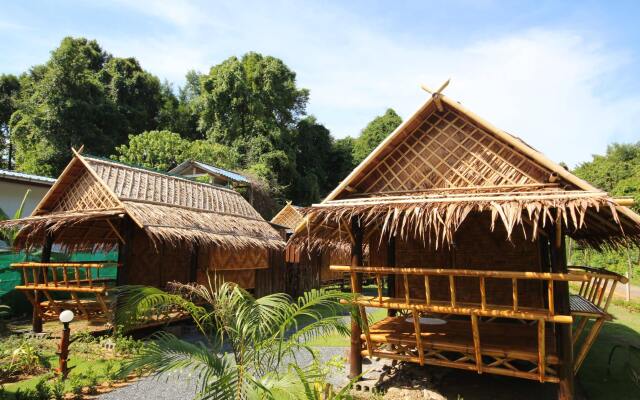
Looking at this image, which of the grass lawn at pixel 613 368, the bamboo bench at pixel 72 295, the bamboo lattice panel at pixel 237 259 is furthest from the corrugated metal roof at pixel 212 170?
the grass lawn at pixel 613 368

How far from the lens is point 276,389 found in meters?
3.38

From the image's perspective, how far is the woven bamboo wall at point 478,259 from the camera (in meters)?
6.60

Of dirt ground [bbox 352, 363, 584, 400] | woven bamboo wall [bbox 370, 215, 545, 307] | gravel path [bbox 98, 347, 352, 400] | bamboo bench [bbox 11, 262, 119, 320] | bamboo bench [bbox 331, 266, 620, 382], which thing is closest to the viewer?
bamboo bench [bbox 331, 266, 620, 382]

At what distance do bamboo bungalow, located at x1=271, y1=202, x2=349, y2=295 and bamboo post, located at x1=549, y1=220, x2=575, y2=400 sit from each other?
27.6 feet

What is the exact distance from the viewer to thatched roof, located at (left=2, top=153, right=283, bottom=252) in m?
8.45

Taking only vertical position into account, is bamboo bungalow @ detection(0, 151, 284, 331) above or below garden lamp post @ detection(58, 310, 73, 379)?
above

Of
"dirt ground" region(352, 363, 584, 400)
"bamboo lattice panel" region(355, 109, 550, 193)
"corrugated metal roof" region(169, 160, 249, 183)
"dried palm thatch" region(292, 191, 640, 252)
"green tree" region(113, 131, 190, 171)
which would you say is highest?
"green tree" region(113, 131, 190, 171)

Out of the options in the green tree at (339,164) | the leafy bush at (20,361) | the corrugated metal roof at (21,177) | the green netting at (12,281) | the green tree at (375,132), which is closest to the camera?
the leafy bush at (20,361)

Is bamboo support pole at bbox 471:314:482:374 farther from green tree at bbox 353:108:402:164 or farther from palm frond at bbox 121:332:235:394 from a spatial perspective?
Answer: green tree at bbox 353:108:402:164

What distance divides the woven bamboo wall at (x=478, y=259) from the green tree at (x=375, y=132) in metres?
29.5

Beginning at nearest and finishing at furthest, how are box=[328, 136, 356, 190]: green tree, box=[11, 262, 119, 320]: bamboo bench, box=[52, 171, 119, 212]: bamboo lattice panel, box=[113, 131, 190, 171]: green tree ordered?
box=[11, 262, 119, 320]: bamboo bench, box=[52, 171, 119, 212]: bamboo lattice panel, box=[113, 131, 190, 171]: green tree, box=[328, 136, 356, 190]: green tree

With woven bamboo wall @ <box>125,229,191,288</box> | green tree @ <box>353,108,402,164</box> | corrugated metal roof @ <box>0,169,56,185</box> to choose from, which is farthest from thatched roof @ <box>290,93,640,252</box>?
green tree @ <box>353,108,402,164</box>

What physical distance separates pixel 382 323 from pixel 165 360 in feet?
13.4

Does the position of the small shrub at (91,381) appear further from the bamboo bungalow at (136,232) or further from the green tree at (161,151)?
the green tree at (161,151)
